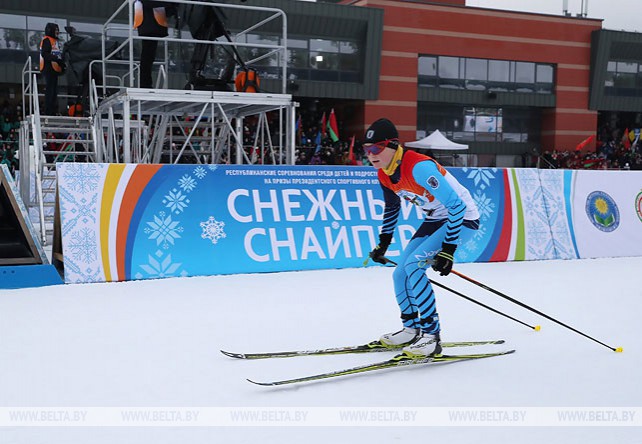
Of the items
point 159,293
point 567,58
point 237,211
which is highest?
point 567,58

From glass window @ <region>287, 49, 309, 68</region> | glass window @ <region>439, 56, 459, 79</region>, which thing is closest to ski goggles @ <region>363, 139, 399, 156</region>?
glass window @ <region>287, 49, 309, 68</region>

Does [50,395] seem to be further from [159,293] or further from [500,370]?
[159,293]

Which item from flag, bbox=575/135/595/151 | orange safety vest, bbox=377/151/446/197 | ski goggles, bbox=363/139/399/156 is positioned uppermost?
flag, bbox=575/135/595/151

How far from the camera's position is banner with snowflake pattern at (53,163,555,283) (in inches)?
327

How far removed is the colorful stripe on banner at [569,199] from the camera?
1108 centimetres

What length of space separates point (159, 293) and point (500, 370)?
4313 millimetres

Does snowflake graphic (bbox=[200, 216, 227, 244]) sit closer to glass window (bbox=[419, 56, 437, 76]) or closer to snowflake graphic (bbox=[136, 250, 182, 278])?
snowflake graphic (bbox=[136, 250, 182, 278])

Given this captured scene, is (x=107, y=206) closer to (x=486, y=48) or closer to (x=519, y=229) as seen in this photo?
(x=519, y=229)

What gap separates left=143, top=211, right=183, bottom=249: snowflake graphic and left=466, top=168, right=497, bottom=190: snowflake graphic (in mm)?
4843

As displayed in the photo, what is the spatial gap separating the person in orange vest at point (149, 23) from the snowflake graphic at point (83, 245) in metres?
2.87

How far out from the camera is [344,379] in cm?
427

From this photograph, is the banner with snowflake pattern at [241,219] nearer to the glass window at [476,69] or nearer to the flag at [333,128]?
the flag at [333,128]

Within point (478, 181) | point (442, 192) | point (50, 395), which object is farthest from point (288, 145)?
point (50, 395)

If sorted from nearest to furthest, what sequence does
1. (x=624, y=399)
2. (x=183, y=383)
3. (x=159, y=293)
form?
(x=624, y=399), (x=183, y=383), (x=159, y=293)
